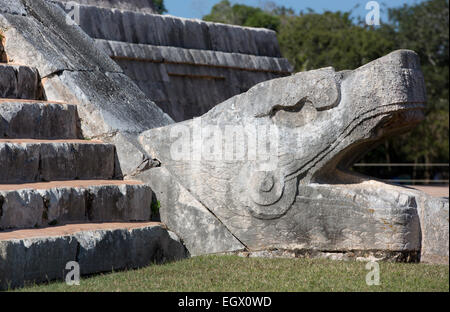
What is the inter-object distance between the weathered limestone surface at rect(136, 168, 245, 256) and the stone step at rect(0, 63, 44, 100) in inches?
63.4

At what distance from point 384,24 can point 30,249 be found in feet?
113

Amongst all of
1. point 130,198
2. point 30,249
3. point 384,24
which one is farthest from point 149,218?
point 384,24

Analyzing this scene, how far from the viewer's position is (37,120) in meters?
6.91

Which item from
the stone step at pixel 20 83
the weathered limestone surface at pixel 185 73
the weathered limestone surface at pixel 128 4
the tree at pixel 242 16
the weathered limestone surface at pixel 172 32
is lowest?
the stone step at pixel 20 83

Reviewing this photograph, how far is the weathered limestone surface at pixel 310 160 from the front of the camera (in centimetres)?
642

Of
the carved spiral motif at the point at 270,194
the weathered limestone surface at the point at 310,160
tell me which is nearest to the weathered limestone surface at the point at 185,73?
the weathered limestone surface at the point at 310,160

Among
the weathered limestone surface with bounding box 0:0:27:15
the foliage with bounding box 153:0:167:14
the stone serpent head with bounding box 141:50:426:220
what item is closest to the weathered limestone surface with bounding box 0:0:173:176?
the weathered limestone surface with bounding box 0:0:27:15

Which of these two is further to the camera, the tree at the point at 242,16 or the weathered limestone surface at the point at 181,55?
the tree at the point at 242,16

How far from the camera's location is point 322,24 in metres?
35.2

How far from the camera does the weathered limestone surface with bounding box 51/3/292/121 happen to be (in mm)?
10336

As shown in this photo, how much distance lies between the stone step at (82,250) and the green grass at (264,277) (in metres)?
0.16

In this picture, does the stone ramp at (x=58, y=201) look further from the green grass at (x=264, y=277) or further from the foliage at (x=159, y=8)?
the foliage at (x=159, y=8)
